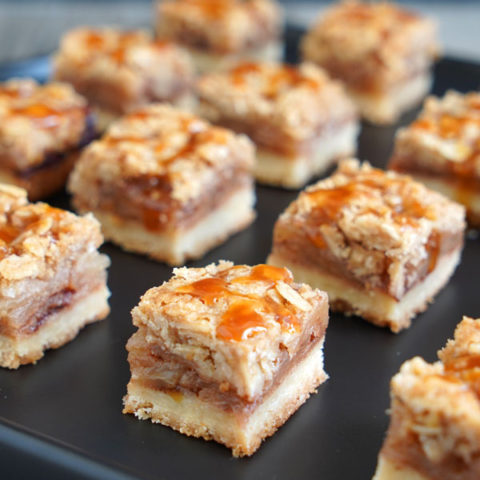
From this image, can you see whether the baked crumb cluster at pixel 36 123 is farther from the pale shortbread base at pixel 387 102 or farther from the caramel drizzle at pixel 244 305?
the pale shortbread base at pixel 387 102

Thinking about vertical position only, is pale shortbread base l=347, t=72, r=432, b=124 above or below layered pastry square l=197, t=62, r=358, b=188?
below

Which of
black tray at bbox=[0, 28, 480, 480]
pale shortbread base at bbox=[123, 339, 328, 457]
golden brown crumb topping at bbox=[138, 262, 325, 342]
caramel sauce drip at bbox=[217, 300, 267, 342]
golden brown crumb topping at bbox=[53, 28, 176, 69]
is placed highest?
caramel sauce drip at bbox=[217, 300, 267, 342]

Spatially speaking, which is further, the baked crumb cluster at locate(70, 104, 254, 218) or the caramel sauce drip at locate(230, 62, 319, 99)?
the caramel sauce drip at locate(230, 62, 319, 99)

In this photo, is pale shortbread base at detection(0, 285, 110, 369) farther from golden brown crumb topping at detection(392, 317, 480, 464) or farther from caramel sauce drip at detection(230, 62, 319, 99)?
caramel sauce drip at detection(230, 62, 319, 99)

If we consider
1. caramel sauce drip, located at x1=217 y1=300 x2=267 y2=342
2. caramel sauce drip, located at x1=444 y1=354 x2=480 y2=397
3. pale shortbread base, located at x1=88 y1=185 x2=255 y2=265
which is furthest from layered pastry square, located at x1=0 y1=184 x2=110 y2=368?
caramel sauce drip, located at x1=444 y1=354 x2=480 y2=397

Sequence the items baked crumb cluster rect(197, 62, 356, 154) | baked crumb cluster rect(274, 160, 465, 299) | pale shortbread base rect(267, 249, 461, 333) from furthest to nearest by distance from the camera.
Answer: baked crumb cluster rect(197, 62, 356, 154) → pale shortbread base rect(267, 249, 461, 333) → baked crumb cluster rect(274, 160, 465, 299)

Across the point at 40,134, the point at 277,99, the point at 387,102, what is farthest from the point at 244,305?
the point at 387,102
